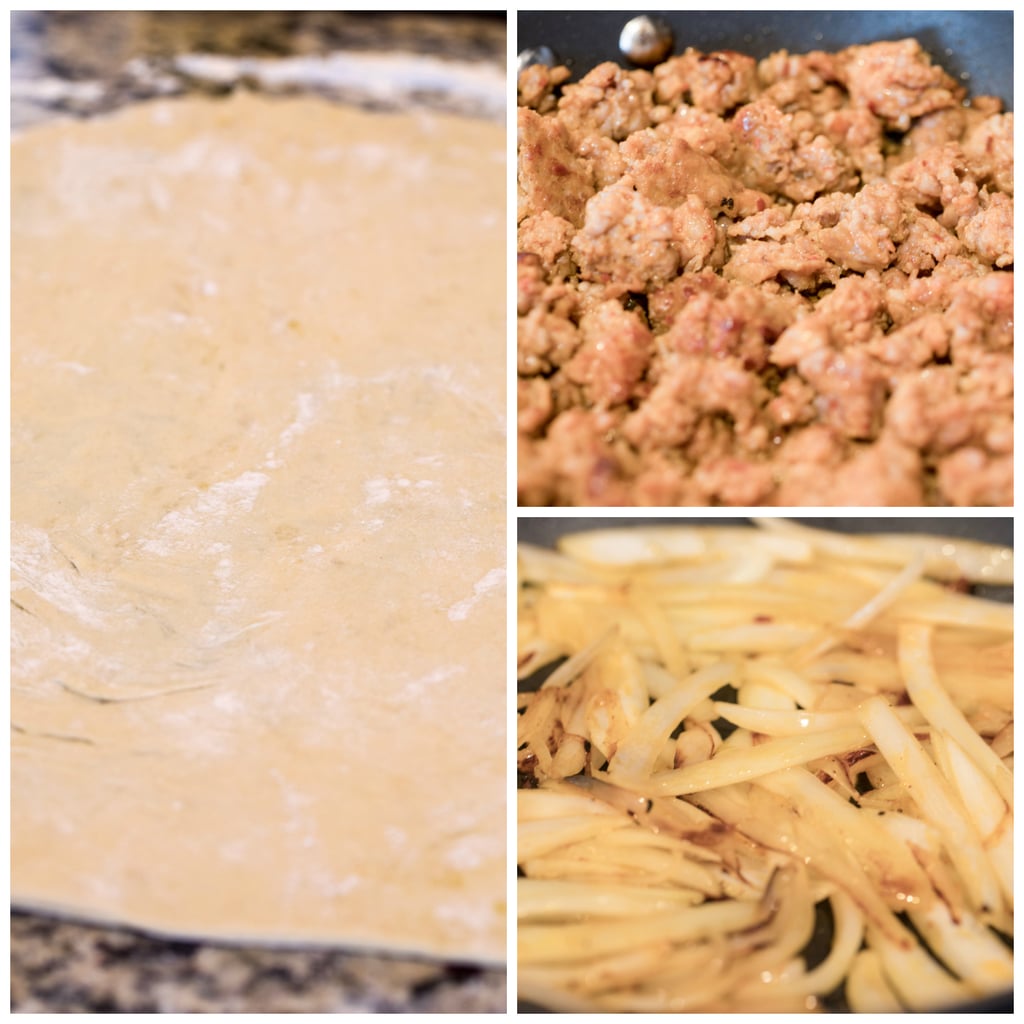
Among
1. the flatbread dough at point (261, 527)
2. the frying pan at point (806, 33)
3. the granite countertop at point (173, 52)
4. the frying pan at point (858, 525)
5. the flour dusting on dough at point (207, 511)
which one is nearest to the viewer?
the flatbread dough at point (261, 527)

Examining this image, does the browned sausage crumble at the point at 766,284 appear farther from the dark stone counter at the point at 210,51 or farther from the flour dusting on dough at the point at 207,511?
the dark stone counter at the point at 210,51

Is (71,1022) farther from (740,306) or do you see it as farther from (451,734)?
(740,306)

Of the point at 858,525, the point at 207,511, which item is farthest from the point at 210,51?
the point at 858,525

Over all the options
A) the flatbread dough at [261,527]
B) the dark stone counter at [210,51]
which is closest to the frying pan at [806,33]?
the flatbread dough at [261,527]

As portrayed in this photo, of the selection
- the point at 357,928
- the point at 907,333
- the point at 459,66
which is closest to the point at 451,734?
the point at 357,928

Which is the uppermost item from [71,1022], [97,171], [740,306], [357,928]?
[97,171]

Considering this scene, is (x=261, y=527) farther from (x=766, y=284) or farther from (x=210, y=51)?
(x=210, y=51)

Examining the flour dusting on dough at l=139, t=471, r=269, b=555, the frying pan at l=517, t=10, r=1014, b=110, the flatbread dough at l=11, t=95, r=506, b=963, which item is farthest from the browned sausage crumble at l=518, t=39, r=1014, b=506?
the flour dusting on dough at l=139, t=471, r=269, b=555
